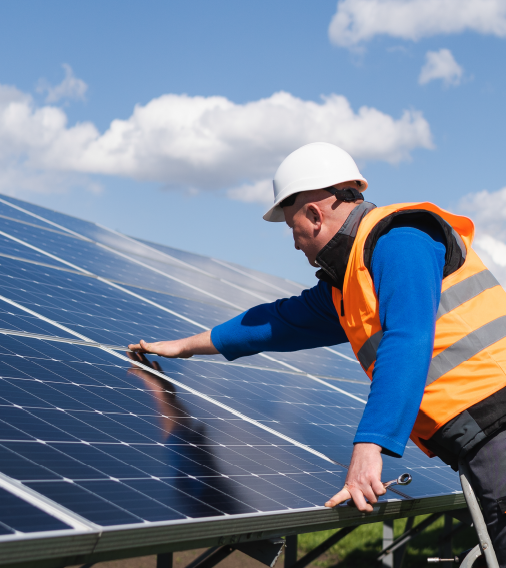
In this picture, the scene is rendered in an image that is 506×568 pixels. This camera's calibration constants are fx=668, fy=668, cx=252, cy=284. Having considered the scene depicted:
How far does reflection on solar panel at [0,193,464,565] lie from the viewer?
8.35 feet

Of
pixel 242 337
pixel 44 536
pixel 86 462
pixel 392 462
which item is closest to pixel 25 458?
pixel 86 462

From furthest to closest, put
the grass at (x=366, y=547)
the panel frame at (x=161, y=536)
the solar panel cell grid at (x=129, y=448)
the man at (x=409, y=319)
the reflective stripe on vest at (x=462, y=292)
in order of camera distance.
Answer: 1. the grass at (x=366, y=547)
2. the reflective stripe on vest at (x=462, y=292)
3. the man at (x=409, y=319)
4. the solar panel cell grid at (x=129, y=448)
5. the panel frame at (x=161, y=536)

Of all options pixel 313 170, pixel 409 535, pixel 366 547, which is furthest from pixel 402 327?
pixel 366 547

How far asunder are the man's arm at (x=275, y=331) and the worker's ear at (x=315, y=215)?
856 mm

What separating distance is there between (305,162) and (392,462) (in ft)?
8.21

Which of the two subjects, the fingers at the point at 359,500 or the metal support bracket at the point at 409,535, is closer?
the fingers at the point at 359,500

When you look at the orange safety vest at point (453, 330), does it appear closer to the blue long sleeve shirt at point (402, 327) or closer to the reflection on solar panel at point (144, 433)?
the blue long sleeve shirt at point (402, 327)

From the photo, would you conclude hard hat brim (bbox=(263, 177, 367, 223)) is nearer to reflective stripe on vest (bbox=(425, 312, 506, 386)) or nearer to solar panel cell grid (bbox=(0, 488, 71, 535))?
reflective stripe on vest (bbox=(425, 312, 506, 386))

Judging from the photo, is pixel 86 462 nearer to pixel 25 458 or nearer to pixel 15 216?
pixel 25 458

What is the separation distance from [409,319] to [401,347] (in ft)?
0.46

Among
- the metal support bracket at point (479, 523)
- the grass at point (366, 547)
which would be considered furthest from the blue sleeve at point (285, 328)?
the grass at point (366, 547)

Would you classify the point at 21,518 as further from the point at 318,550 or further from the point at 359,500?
the point at 318,550

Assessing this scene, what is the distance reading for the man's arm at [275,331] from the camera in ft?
15.7

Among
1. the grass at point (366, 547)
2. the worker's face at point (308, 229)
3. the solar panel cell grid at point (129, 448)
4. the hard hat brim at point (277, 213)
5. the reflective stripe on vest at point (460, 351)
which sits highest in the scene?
the hard hat brim at point (277, 213)
